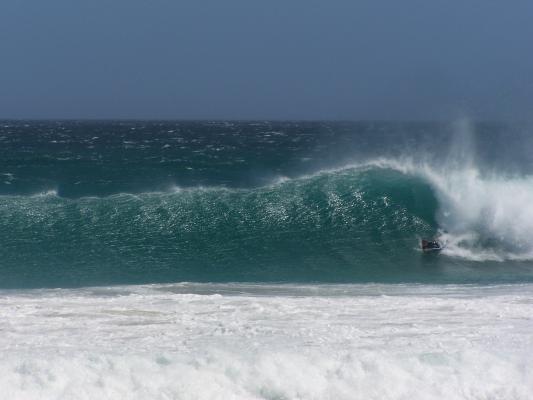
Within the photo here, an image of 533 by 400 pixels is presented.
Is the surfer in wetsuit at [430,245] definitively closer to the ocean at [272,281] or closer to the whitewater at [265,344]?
the ocean at [272,281]

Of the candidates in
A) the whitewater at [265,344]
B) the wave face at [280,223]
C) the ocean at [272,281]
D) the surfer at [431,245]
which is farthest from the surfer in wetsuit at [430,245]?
the whitewater at [265,344]

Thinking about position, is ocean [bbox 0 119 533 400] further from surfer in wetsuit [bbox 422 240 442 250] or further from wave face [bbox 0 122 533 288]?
surfer in wetsuit [bbox 422 240 442 250]

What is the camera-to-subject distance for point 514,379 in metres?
10.8

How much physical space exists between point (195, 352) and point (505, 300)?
26.4 ft

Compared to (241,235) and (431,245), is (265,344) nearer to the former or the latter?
(241,235)

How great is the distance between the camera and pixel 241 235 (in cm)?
2327

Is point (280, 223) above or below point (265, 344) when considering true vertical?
above

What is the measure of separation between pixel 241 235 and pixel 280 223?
1981 millimetres

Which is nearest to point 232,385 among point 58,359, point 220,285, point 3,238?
point 58,359

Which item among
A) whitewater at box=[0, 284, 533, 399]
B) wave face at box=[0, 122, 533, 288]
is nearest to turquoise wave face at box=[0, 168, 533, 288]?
wave face at box=[0, 122, 533, 288]

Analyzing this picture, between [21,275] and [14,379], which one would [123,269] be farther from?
[14,379]

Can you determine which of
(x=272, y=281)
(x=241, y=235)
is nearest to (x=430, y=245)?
(x=241, y=235)

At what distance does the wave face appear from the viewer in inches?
763

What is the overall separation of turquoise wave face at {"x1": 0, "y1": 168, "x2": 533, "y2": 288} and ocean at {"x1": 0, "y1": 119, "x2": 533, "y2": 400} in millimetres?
93
